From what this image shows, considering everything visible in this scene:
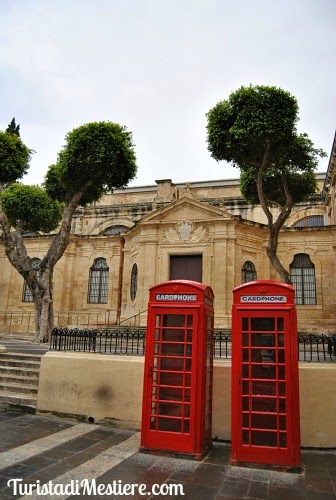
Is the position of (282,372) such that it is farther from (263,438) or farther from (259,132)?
(259,132)

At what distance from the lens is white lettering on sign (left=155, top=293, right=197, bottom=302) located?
6.05 metres

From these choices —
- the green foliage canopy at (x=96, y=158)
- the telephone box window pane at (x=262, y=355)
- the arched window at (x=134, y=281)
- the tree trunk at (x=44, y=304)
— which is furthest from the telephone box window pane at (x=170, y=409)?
the arched window at (x=134, y=281)

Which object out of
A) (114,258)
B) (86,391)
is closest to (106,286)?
(114,258)

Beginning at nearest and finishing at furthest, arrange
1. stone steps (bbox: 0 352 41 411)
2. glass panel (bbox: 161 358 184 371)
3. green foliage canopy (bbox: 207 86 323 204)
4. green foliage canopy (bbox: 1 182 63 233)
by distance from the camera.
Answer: glass panel (bbox: 161 358 184 371) → stone steps (bbox: 0 352 41 411) → green foliage canopy (bbox: 207 86 323 204) → green foliage canopy (bbox: 1 182 63 233)

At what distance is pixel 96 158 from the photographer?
15.9m

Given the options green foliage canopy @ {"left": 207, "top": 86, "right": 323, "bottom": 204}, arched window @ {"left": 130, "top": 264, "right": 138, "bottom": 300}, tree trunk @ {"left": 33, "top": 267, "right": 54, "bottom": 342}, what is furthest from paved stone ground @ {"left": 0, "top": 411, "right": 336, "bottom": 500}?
arched window @ {"left": 130, "top": 264, "right": 138, "bottom": 300}

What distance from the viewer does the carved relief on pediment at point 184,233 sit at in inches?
773

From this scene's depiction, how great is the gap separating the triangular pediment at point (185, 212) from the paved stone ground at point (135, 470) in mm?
14087

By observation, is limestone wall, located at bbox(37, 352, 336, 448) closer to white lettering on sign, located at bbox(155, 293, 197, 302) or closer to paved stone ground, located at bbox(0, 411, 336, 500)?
paved stone ground, located at bbox(0, 411, 336, 500)

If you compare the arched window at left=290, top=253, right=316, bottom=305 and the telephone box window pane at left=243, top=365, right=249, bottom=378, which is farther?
the arched window at left=290, top=253, right=316, bottom=305

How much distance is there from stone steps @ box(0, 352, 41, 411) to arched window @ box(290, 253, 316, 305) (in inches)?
560

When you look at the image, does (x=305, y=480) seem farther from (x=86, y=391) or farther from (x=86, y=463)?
(x=86, y=391)

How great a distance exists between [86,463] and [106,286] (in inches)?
701

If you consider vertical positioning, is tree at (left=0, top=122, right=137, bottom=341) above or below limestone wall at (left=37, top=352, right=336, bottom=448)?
above
